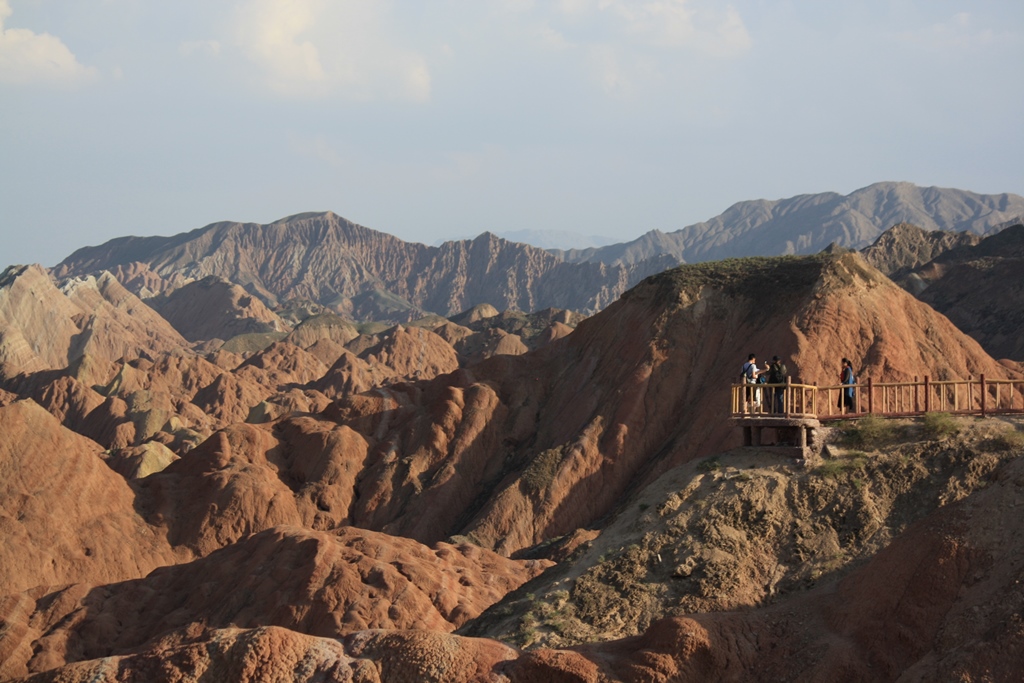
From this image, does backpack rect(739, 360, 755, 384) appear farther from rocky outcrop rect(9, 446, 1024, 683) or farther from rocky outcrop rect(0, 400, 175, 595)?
rocky outcrop rect(0, 400, 175, 595)

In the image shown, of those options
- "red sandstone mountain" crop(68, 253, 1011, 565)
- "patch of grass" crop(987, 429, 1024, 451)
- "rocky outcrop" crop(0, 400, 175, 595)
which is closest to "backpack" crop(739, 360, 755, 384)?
"patch of grass" crop(987, 429, 1024, 451)

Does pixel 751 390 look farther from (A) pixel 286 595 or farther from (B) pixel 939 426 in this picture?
(A) pixel 286 595

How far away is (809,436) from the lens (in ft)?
91.3

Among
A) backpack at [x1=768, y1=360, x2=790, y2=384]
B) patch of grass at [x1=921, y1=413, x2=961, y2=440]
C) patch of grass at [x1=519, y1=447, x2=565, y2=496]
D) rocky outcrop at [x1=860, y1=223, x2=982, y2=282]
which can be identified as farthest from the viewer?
rocky outcrop at [x1=860, y1=223, x2=982, y2=282]

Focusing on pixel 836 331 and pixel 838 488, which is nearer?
pixel 838 488

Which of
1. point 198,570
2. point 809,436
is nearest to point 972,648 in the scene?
point 809,436

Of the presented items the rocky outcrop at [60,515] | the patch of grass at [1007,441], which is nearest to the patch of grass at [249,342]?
the rocky outcrop at [60,515]

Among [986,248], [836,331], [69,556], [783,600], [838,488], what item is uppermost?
[986,248]

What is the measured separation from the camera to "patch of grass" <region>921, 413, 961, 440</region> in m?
27.0

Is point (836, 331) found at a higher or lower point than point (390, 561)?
higher

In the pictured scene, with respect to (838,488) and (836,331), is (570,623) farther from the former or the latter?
(836,331)

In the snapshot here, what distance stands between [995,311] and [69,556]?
72.7 metres

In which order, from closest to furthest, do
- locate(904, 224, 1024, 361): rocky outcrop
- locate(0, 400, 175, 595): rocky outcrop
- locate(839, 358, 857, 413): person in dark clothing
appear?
locate(839, 358, 857, 413): person in dark clothing
locate(0, 400, 175, 595): rocky outcrop
locate(904, 224, 1024, 361): rocky outcrop

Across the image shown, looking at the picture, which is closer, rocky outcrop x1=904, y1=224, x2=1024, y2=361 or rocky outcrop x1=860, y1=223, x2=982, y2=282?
rocky outcrop x1=904, y1=224, x2=1024, y2=361
